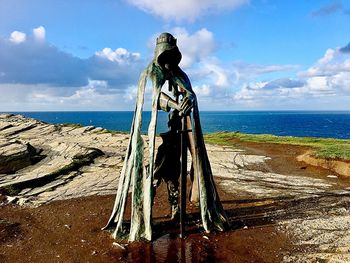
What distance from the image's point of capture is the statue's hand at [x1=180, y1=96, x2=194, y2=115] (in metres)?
7.86

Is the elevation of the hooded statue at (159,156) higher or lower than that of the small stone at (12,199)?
higher

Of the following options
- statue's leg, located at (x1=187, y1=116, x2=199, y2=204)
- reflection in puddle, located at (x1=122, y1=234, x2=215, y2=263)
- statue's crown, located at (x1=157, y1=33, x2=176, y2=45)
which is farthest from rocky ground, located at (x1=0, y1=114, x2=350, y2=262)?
statue's crown, located at (x1=157, y1=33, x2=176, y2=45)

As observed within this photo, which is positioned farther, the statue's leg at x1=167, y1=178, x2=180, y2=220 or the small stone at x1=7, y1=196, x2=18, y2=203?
the small stone at x1=7, y1=196, x2=18, y2=203

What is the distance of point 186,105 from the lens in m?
7.91

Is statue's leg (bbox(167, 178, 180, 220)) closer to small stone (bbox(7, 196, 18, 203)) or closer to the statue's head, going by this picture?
the statue's head

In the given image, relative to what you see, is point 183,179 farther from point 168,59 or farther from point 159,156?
point 168,59

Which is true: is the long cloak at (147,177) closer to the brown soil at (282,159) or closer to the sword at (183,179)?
the sword at (183,179)

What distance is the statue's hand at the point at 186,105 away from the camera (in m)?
7.86

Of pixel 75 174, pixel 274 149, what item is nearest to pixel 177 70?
pixel 75 174

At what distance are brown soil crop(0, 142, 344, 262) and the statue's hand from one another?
2893 millimetres

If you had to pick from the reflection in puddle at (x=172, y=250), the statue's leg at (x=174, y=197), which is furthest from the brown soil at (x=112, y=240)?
the statue's leg at (x=174, y=197)

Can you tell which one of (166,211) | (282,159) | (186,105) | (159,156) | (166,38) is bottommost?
(282,159)

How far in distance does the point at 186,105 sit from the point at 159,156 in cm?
166

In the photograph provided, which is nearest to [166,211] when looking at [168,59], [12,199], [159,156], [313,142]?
[159,156]
